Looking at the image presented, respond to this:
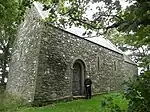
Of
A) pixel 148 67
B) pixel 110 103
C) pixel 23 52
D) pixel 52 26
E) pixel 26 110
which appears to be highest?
pixel 52 26

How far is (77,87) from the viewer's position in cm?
1733

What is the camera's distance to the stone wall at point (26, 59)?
47.0ft

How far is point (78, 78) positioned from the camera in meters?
17.8

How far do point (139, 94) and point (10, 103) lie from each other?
11.4m

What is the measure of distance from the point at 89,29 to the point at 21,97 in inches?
270

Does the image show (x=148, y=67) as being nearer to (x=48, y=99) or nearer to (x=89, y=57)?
(x=48, y=99)

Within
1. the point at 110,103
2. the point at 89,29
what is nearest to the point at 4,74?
the point at 89,29

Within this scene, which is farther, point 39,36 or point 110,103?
point 39,36

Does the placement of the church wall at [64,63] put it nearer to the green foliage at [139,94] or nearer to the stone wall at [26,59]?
the stone wall at [26,59]

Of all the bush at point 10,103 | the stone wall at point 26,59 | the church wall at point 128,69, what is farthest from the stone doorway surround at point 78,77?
the church wall at point 128,69

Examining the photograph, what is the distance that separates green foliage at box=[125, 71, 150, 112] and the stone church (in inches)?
411

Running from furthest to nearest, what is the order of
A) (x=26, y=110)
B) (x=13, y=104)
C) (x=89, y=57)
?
1. (x=89, y=57)
2. (x=13, y=104)
3. (x=26, y=110)

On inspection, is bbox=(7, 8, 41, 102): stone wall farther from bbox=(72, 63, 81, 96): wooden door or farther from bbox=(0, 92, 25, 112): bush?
bbox=(72, 63, 81, 96): wooden door

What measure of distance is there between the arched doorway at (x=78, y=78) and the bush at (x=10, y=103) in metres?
4.68
